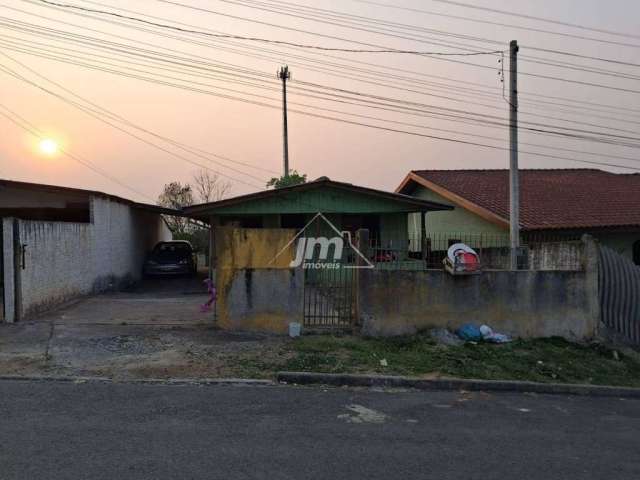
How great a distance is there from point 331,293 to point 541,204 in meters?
11.7

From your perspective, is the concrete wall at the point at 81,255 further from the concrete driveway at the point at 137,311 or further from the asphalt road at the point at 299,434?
the asphalt road at the point at 299,434

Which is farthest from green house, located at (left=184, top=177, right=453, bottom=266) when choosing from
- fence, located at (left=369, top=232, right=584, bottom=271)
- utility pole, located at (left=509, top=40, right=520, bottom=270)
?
utility pole, located at (left=509, top=40, right=520, bottom=270)

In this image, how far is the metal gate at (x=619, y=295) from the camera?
33.9ft

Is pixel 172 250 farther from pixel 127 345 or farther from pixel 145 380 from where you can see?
pixel 145 380

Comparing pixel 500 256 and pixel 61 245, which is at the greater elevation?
pixel 61 245

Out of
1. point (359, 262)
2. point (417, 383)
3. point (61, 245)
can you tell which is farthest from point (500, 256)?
Answer: point (61, 245)

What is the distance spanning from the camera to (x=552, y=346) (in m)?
9.73

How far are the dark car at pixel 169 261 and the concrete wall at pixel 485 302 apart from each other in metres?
13.5

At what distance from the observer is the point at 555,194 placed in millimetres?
20641

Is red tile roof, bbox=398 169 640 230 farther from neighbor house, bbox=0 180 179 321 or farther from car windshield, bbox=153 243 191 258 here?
neighbor house, bbox=0 180 179 321

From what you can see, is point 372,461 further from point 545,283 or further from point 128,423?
point 545,283

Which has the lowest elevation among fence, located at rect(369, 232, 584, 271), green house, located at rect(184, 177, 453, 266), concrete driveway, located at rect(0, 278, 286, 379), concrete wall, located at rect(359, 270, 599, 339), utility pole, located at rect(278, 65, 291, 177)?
concrete driveway, located at rect(0, 278, 286, 379)

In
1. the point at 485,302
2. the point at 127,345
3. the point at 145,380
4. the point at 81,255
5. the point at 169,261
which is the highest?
the point at 81,255

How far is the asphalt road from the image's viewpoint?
442 centimetres
